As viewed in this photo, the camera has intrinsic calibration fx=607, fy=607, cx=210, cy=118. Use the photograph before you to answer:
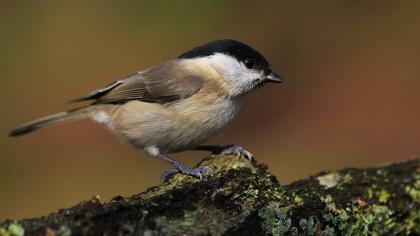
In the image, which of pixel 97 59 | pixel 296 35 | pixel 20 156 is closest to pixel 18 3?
pixel 97 59

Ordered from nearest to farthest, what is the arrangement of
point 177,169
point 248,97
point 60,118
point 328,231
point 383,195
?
point 328,231 → point 383,195 → point 177,169 → point 60,118 → point 248,97

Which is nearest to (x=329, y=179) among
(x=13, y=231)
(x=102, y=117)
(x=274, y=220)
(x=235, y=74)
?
(x=274, y=220)

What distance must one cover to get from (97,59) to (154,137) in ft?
12.9

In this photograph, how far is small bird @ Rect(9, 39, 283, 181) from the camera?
11.6 ft

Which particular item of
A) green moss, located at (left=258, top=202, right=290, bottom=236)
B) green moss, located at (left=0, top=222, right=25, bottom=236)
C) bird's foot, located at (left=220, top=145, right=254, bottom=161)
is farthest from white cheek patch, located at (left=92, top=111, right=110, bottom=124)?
green moss, located at (left=0, top=222, right=25, bottom=236)

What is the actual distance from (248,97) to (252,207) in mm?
4813

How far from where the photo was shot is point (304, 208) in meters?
2.32

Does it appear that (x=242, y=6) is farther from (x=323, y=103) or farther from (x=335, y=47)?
(x=323, y=103)

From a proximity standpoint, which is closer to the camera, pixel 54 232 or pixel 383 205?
pixel 54 232

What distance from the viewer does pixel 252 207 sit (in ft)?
7.25

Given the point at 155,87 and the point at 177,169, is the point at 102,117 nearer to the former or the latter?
the point at 155,87

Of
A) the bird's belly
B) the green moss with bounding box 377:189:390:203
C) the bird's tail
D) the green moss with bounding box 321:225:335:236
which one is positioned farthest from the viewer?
the bird's tail

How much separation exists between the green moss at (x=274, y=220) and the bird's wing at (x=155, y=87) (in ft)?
5.01

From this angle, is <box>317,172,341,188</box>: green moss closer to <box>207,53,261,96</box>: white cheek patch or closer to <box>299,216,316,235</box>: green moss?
<box>299,216,316,235</box>: green moss
